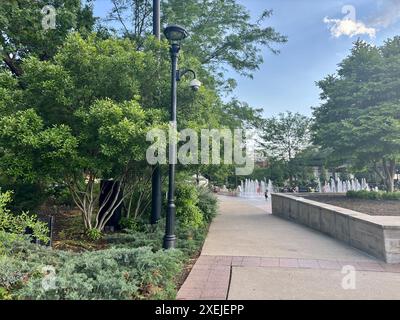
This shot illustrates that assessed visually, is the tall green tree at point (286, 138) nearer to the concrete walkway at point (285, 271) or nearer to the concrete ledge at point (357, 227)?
the concrete ledge at point (357, 227)

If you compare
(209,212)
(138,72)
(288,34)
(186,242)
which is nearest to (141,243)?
(186,242)

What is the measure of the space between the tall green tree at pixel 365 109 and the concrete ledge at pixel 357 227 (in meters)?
4.07

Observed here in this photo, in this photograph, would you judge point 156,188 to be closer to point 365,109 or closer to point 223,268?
point 223,268

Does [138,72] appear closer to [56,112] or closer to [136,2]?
[56,112]

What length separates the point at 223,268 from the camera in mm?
4664

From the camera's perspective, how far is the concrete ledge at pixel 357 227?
198 inches

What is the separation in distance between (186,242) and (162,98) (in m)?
3.50

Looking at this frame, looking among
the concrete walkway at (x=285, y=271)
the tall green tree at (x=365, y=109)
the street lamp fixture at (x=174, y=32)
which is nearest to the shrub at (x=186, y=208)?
the concrete walkway at (x=285, y=271)

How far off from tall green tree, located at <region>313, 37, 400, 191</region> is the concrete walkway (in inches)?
239

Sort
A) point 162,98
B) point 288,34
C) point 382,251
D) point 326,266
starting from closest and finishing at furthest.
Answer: point 326,266 → point 382,251 → point 162,98 → point 288,34

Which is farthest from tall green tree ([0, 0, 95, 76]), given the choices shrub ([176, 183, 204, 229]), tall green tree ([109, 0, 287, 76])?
shrub ([176, 183, 204, 229])

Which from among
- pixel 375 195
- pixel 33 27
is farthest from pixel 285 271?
pixel 33 27

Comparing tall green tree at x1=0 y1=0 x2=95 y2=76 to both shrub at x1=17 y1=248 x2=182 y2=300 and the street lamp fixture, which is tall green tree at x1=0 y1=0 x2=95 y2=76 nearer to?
the street lamp fixture
